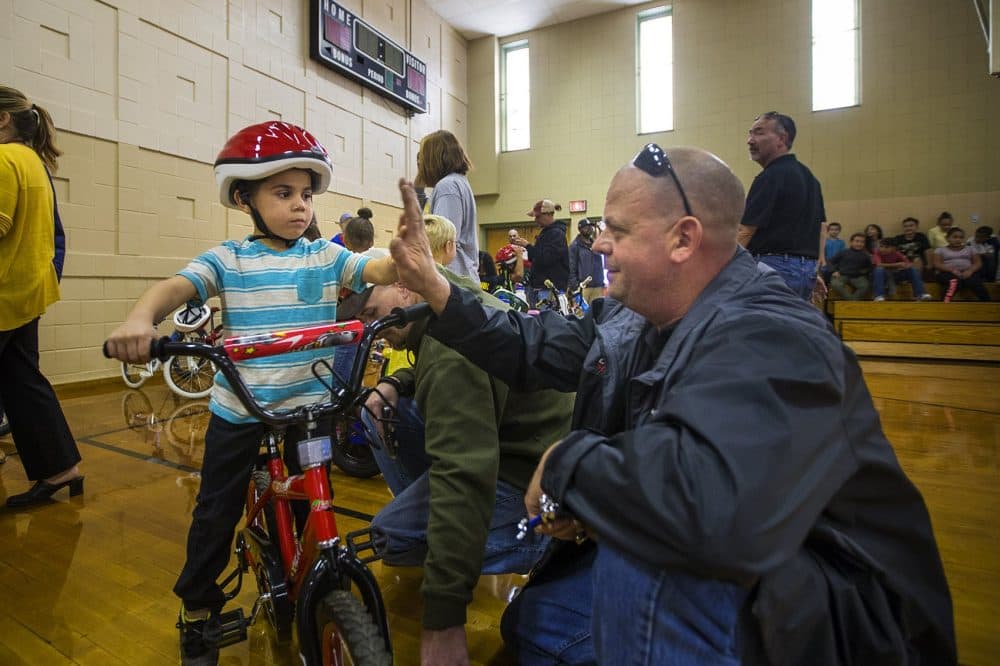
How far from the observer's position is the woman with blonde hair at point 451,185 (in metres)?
2.77

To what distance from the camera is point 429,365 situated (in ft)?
3.86

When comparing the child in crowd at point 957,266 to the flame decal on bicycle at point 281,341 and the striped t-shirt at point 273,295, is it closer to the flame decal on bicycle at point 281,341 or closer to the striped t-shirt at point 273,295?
the striped t-shirt at point 273,295

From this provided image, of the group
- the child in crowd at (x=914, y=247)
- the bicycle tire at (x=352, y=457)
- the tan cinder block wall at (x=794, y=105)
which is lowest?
the bicycle tire at (x=352, y=457)

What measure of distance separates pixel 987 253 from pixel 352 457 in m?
7.90

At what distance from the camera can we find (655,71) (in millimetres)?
9031

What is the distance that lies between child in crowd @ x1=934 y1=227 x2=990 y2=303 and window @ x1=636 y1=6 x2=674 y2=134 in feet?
13.5

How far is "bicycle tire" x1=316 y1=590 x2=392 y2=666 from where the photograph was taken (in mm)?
758

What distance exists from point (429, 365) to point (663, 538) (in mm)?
681

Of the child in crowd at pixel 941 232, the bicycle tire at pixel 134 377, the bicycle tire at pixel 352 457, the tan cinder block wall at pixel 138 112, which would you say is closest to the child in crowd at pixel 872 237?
the child in crowd at pixel 941 232

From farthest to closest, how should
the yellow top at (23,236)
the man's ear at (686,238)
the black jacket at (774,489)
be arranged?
the yellow top at (23,236), the man's ear at (686,238), the black jacket at (774,489)

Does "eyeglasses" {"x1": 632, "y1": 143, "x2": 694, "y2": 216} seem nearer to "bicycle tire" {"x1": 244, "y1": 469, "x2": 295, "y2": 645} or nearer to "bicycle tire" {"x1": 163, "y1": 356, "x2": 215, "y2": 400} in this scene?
"bicycle tire" {"x1": 244, "y1": 469, "x2": 295, "y2": 645}

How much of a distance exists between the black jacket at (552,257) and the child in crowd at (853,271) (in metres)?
4.02

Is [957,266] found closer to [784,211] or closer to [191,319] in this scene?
[784,211]

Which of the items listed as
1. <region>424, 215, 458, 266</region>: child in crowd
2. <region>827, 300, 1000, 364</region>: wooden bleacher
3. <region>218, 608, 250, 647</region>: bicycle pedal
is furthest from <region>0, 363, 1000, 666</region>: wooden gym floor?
<region>827, 300, 1000, 364</region>: wooden bleacher
